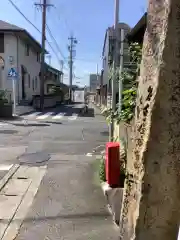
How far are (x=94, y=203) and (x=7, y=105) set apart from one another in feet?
50.0

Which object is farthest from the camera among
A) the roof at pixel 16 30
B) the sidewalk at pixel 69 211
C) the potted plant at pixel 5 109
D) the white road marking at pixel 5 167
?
the roof at pixel 16 30

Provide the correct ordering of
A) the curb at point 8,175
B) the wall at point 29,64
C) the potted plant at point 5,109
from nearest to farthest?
the curb at point 8,175
the potted plant at point 5,109
the wall at point 29,64

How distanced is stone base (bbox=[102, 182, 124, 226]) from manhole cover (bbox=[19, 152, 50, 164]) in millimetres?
3382

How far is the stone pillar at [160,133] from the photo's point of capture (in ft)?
8.59

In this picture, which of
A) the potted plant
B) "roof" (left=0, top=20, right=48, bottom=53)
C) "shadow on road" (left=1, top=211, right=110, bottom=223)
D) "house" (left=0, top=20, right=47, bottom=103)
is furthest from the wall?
"shadow on road" (left=1, top=211, right=110, bottom=223)

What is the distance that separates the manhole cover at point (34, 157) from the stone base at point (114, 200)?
3.38 m

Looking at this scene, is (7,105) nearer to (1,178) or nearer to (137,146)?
(1,178)

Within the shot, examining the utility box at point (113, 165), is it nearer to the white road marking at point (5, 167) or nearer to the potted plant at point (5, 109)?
the white road marking at point (5, 167)

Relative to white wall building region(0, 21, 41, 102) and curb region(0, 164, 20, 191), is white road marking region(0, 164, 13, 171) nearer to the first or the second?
curb region(0, 164, 20, 191)

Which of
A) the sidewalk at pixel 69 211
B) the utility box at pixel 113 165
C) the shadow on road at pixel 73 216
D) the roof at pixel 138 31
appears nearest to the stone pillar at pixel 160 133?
the sidewalk at pixel 69 211

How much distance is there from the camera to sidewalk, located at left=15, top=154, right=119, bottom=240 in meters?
4.04

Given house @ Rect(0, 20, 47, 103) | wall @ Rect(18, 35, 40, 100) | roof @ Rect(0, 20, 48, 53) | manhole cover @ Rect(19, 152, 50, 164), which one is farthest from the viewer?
wall @ Rect(18, 35, 40, 100)

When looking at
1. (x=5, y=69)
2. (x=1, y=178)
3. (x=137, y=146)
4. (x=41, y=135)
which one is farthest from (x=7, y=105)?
(x=137, y=146)

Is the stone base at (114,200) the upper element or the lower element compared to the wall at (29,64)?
lower
